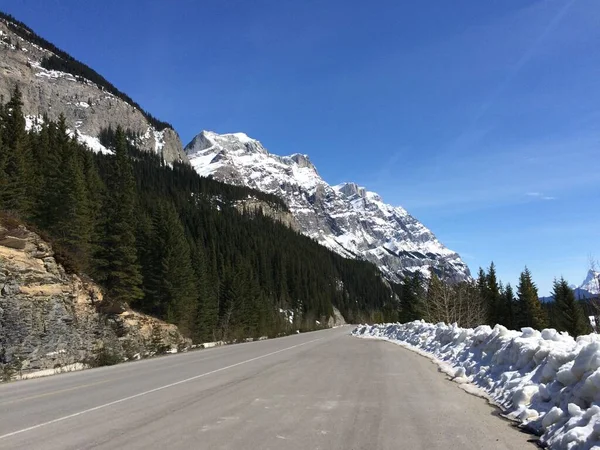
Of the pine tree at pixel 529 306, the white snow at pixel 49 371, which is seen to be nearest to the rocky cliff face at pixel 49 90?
the pine tree at pixel 529 306

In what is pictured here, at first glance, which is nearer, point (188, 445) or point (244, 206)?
point (188, 445)

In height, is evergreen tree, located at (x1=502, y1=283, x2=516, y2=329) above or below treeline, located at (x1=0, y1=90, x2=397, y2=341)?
below

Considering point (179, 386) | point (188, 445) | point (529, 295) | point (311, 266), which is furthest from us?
point (311, 266)

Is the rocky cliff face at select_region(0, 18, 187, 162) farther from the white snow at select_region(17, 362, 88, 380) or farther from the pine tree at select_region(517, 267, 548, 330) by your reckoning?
the white snow at select_region(17, 362, 88, 380)

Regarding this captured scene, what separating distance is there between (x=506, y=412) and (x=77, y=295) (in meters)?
25.3

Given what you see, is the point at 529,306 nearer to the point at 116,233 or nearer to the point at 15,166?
the point at 116,233

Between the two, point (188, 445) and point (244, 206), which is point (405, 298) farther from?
point (244, 206)

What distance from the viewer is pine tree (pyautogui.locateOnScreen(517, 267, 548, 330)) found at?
53.4 metres

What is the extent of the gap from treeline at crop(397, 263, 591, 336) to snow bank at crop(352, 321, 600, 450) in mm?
26288

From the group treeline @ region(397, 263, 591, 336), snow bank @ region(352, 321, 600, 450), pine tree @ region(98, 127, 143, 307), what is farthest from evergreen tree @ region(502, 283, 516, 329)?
snow bank @ region(352, 321, 600, 450)

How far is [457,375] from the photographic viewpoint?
11.1 metres

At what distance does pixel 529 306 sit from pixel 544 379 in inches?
2089

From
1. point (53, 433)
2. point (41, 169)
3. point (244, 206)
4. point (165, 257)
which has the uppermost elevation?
point (244, 206)

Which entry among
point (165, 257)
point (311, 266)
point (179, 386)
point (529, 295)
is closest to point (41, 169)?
point (165, 257)
